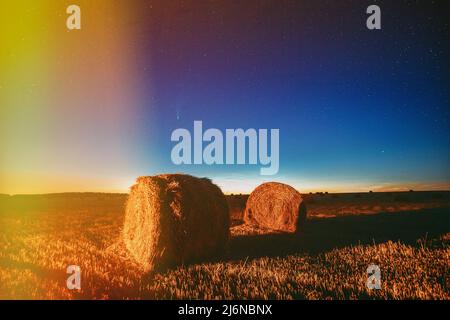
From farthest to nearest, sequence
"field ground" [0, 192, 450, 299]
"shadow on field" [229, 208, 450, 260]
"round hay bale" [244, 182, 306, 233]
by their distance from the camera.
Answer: "round hay bale" [244, 182, 306, 233], "shadow on field" [229, 208, 450, 260], "field ground" [0, 192, 450, 299]

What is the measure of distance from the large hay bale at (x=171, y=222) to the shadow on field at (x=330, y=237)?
0.95 metres

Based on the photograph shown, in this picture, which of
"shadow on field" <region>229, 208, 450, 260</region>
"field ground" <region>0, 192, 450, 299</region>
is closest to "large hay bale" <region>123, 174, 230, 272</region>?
"field ground" <region>0, 192, 450, 299</region>

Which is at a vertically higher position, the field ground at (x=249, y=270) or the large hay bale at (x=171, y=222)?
the large hay bale at (x=171, y=222)

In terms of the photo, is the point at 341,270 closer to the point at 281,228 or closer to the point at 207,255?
the point at 207,255

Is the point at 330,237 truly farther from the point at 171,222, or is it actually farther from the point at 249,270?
the point at 171,222

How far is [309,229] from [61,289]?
10.0 m

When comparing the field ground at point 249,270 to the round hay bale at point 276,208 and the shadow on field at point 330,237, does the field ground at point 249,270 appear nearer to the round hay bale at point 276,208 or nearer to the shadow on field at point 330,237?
the shadow on field at point 330,237

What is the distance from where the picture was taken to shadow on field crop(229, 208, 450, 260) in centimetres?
939

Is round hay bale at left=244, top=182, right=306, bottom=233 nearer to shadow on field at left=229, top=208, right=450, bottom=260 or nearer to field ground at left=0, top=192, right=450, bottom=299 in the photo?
shadow on field at left=229, top=208, right=450, bottom=260

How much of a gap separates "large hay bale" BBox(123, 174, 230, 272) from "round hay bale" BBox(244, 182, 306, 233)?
541 centimetres

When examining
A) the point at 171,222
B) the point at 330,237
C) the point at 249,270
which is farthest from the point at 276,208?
the point at 249,270

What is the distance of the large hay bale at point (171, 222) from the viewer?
25.8 ft

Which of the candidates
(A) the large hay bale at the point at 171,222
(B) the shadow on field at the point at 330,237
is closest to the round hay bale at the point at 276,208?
(B) the shadow on field at the point at 330,237
